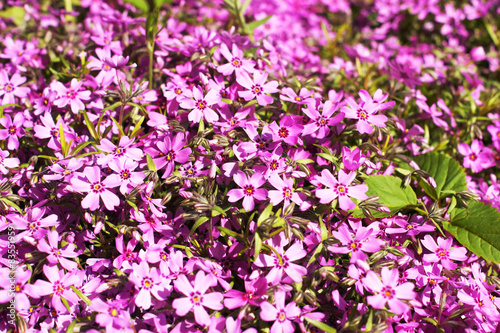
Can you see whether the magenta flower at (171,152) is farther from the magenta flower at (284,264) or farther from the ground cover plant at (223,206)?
the magenta flower at (284,264)

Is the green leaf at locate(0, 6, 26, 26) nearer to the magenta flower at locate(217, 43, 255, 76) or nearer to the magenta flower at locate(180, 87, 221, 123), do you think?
the magenta flower at locate(217, 43, 255, 76)

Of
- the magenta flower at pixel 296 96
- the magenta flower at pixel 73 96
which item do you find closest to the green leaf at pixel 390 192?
the magenta flower at pixel 296 96

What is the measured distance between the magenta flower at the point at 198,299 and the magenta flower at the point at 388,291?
80 centimetres


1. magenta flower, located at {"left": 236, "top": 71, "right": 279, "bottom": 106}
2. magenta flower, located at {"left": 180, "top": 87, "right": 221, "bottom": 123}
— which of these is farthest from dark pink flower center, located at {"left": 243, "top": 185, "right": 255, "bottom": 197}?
magenta flower, located at {"left": 236, "top": 71, "right": 279, "bottom": 106}

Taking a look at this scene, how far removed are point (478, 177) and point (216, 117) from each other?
2466 mm

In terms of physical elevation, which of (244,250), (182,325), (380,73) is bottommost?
(182,325)

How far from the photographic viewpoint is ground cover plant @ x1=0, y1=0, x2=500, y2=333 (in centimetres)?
221

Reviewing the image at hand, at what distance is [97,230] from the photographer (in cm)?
234

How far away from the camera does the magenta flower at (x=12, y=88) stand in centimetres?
306

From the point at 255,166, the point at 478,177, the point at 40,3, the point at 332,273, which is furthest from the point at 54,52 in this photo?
the point at 478,177

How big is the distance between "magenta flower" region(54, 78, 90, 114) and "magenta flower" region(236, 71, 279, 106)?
1.13 m

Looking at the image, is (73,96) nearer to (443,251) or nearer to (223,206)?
(223,206)

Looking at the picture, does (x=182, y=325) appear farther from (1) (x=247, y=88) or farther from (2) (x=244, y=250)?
(1) (x=247, y=88)

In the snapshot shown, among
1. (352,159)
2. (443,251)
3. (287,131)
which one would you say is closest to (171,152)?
(287,131)
